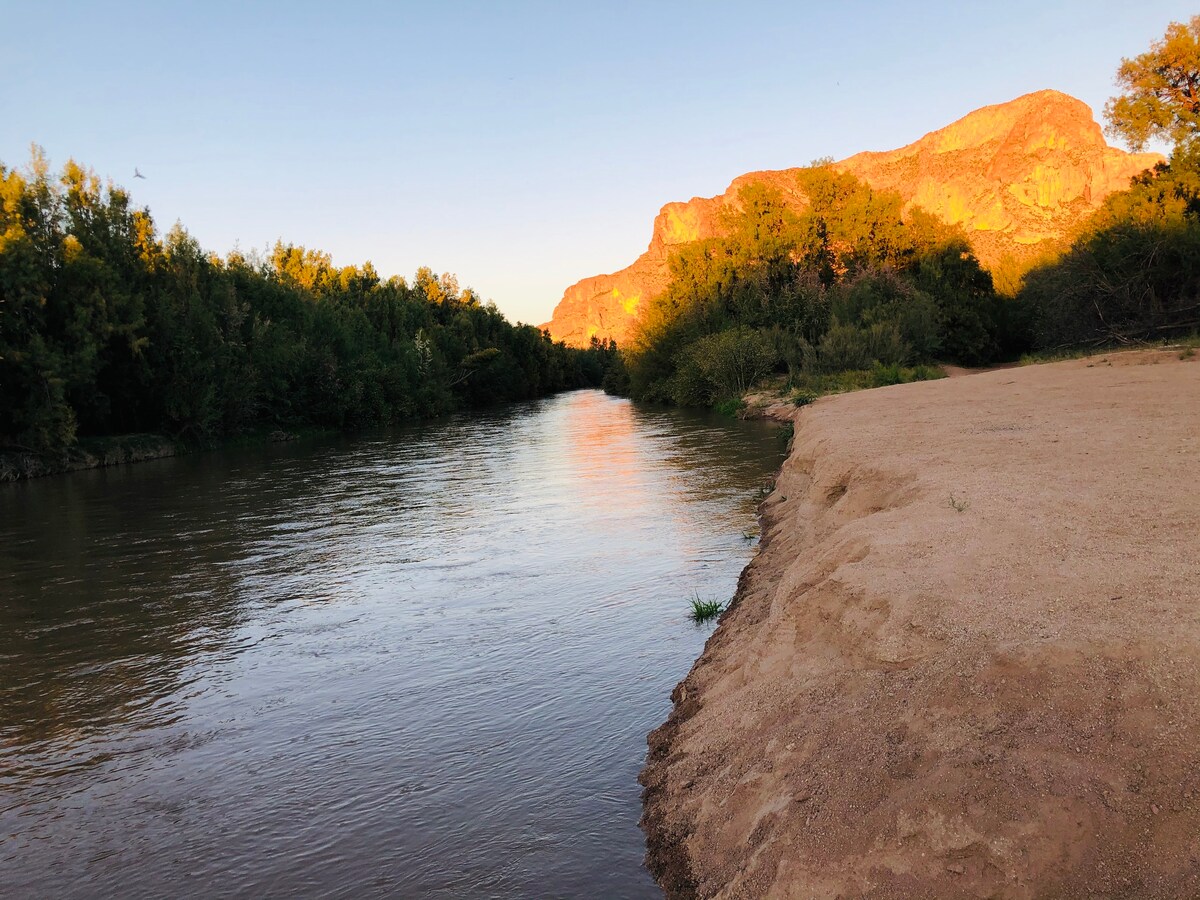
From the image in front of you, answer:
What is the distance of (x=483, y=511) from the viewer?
757 inches

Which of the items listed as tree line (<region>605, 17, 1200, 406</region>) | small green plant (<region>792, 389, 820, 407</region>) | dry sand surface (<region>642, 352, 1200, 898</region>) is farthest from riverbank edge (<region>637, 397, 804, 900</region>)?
tree line (<region>605, 17, 1200, 406</region>)

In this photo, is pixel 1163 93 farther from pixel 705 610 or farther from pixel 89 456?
pixel 89 456

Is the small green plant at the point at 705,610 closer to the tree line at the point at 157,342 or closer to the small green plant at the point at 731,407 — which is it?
the small green plant at the point at 731,407

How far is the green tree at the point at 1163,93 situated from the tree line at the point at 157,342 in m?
44.1

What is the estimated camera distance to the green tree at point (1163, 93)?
35094mm

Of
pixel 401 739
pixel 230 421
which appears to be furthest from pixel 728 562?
pixel 230 421

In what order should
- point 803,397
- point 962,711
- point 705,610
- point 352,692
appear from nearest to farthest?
point 962,711
point 352,692
point 705,610
point 803,397

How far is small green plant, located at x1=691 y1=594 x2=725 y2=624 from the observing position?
9955 mm

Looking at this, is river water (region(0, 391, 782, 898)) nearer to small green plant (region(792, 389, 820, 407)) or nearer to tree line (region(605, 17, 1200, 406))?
small green plant (region(792, 389, 820, 407))

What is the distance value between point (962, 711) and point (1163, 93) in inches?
1660

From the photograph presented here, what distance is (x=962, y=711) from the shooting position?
433cm

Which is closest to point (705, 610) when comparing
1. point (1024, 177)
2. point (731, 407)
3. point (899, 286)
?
point (731, 407)

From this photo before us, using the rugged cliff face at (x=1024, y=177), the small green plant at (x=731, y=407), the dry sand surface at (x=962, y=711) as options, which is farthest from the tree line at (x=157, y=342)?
the rugged cliff face at (x=1024, y=177)

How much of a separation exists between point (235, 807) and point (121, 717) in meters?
2.67
